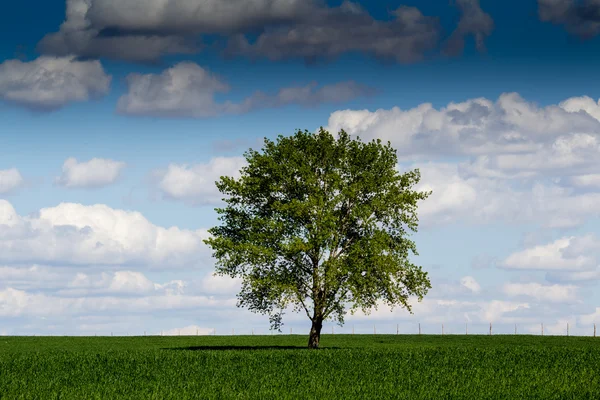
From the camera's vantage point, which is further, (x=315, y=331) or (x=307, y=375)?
(x=315, y=331)

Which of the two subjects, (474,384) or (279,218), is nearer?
(474,384)

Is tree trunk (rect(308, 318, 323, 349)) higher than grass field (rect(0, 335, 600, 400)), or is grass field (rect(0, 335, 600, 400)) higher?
tree trunk (rect(308, 318, 323, 349))

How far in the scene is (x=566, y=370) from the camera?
45.0 m

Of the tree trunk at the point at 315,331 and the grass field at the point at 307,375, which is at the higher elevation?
the tree trunk at the point at 315,331

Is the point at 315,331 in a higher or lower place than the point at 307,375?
higher

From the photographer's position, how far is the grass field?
1357 inches

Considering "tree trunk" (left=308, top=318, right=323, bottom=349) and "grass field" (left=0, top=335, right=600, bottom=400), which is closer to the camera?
"grass field" (left=0, top=335, right=600, bottom=400)

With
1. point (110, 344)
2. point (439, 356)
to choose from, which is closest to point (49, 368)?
point (439, 356)

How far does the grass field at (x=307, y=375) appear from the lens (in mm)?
34469

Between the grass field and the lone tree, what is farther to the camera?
the lone tree

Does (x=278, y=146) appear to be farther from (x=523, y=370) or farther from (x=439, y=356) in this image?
(x=523, y=370)

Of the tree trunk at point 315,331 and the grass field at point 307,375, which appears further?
the tree trunk at point 315,331

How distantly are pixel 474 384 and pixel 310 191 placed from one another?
24.1m

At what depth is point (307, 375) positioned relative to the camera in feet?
133
